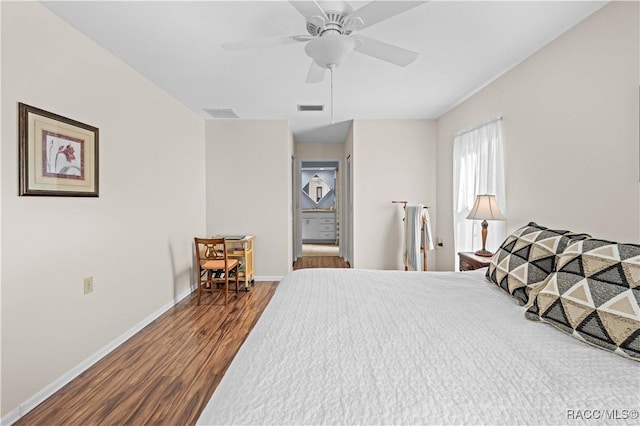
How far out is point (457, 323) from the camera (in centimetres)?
129

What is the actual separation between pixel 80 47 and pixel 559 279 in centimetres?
334

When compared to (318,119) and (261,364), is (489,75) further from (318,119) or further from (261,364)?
(261,364)

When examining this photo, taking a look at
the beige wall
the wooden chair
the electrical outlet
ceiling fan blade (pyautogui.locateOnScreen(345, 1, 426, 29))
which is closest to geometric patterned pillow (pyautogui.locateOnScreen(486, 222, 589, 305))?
ceiling fan blade (pyautogui.locateOnScreen(345, 1, 426, 29))

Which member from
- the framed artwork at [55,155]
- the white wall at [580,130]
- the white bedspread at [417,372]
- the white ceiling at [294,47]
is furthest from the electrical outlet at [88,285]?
the white wall at [580,130]

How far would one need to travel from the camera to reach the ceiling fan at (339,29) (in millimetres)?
1510

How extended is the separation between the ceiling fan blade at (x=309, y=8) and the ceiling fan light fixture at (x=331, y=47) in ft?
0.37

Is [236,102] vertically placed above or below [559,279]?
above

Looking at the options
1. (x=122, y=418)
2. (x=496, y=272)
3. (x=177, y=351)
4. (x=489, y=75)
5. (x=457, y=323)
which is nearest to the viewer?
(x=457, y=323)

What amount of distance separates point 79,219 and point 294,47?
210cm

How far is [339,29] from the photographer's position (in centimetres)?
175

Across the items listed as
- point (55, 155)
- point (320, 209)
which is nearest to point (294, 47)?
point (55, 155)

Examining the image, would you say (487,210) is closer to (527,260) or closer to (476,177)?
(476,177)

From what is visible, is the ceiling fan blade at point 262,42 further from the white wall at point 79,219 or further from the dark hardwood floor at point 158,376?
the dark hardwood floor at point 158,376

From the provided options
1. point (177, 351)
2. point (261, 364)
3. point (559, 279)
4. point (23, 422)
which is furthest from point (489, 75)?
point (23, 422)
